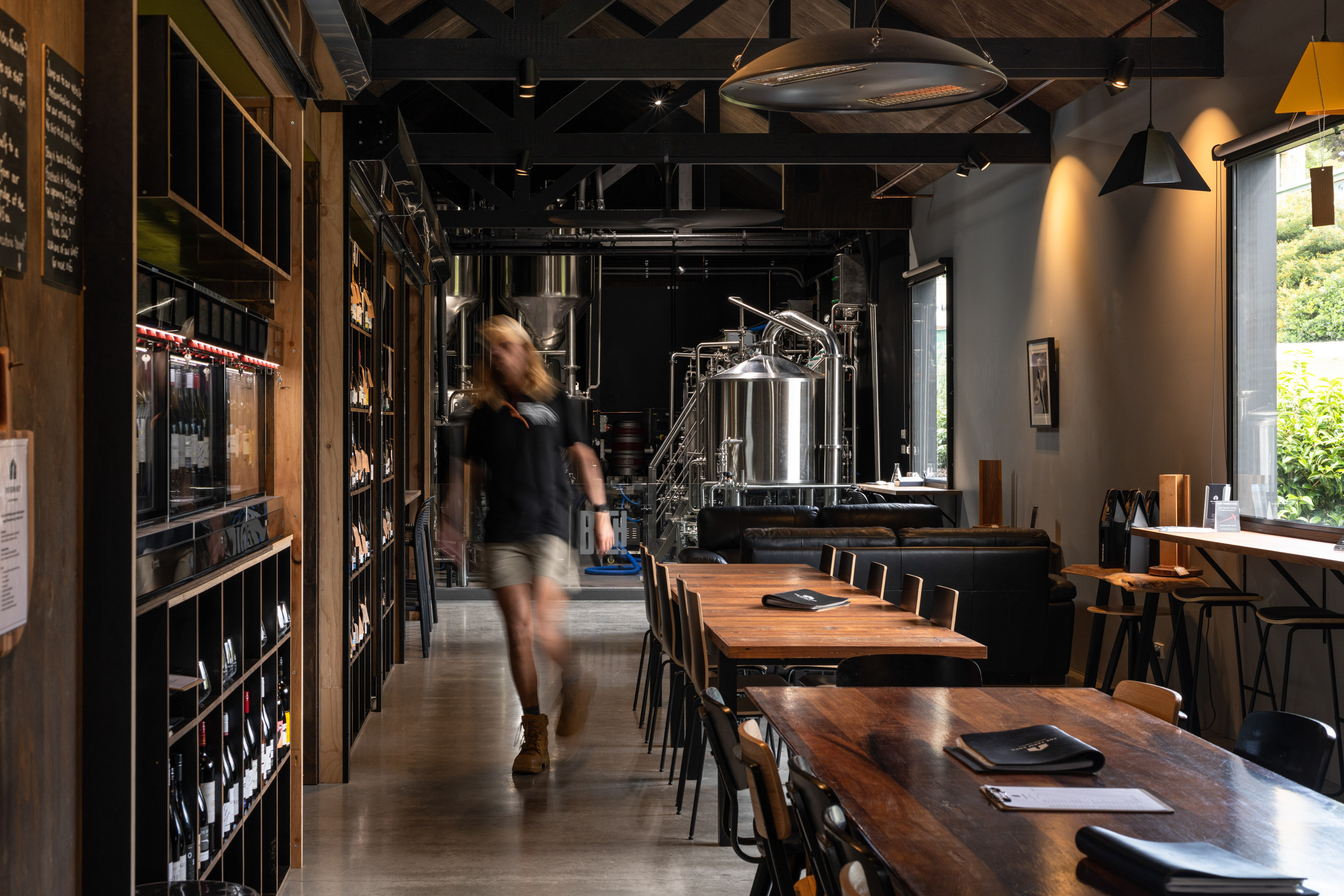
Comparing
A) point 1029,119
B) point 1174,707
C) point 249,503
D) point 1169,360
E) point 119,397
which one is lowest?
point 1174,707

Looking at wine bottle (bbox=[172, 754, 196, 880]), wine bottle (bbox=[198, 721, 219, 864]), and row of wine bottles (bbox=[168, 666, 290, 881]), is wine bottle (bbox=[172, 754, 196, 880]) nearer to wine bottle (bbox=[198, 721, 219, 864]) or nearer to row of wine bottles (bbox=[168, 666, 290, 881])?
row of wine bottles (bbox=[168, 666, 290, 881])

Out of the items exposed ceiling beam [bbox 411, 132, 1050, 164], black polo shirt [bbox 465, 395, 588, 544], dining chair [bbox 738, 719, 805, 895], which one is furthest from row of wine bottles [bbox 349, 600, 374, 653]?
exposed ceiling beam [bbox 411, 132, 1050, 164]

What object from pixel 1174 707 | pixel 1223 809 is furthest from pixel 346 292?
pixel 1223 809

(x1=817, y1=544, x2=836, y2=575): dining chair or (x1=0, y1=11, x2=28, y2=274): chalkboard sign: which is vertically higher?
(x1=0, y1=11, x2=28, y2=274): chalkboard sign

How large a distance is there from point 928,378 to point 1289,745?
777cm

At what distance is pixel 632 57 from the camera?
201 inches

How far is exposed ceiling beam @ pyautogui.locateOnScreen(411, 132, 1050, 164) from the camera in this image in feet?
22.6

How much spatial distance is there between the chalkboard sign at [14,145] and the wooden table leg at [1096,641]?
16.5 ft

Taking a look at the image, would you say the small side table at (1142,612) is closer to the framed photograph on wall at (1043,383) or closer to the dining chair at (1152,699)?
the framed photograph on wall at (1043,383)

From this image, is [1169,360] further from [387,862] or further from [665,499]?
[665,499]

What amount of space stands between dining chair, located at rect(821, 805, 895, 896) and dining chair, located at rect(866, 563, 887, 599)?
107 inches

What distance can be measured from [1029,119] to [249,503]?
5.84m

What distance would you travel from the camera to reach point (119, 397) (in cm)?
180

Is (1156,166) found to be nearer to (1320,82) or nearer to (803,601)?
(1320,82)
